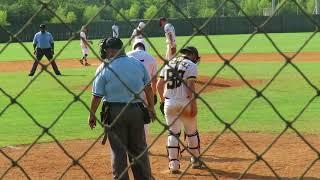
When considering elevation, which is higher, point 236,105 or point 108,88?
point 108,88

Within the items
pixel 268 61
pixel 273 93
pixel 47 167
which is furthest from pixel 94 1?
pixel 47 167

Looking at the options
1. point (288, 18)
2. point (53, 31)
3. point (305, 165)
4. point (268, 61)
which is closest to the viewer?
point (305, 165)

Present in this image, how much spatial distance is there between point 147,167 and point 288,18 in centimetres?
5868

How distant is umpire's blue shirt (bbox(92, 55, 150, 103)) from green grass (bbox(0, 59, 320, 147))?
441cm

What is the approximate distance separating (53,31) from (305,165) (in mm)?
50547

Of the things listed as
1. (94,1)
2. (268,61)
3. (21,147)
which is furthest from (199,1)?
(21,147)

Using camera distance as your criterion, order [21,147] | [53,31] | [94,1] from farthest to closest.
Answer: [94,1]
[53,31]
[21,147]

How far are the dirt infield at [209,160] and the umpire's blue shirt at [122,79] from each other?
2.11 meters

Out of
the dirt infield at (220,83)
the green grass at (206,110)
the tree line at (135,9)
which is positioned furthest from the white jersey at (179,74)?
the tree line at (135,9)

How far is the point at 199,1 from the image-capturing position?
9350 centimetres

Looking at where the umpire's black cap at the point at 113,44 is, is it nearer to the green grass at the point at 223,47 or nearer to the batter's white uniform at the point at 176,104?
the batter's white uniform at the point at 176,104

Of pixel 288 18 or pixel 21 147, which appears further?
pixel 288 18

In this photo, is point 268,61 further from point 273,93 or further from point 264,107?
point 264,107

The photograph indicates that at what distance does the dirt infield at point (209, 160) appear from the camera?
8359 mm
